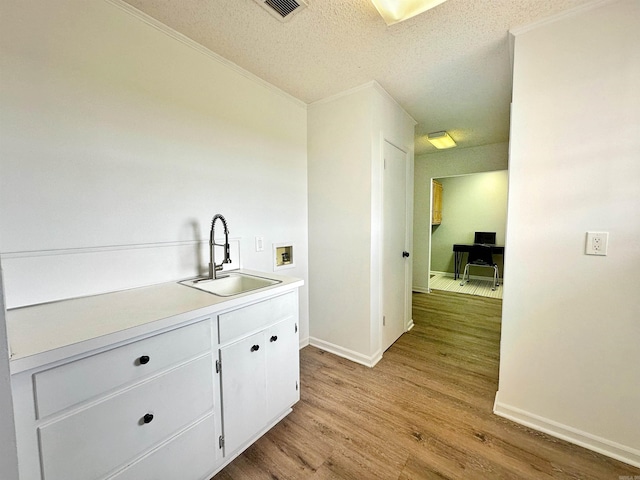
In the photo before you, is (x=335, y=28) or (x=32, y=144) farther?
(x=335, y=28)

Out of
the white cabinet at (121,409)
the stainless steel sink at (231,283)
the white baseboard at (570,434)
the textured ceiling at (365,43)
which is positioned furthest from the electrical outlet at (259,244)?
the white baseboard at (570,434)

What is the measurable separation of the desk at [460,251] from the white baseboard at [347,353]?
3984mm

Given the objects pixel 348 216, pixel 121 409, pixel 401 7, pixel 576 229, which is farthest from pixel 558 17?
pixel 121 409

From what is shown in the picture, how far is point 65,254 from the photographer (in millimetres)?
1253

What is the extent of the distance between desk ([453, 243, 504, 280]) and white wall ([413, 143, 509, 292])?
130 centimetres

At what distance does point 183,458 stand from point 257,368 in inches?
18.5

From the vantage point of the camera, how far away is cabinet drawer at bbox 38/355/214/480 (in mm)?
830

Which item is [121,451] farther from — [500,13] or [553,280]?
[500,13]

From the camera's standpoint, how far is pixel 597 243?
1401 millimetres

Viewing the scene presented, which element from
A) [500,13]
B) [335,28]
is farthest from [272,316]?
[500,13]

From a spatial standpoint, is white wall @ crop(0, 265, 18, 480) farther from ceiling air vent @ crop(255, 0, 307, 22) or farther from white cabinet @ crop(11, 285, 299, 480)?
ceiling air vent @ crop(255, 0, 307, 22)

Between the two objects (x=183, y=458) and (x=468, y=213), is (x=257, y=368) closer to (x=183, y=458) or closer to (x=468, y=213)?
(x=183, y=458)

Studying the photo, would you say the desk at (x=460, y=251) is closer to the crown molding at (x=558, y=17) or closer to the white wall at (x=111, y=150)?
the crown molding at (x=558, y=17)

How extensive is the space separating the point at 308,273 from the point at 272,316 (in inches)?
46.1
